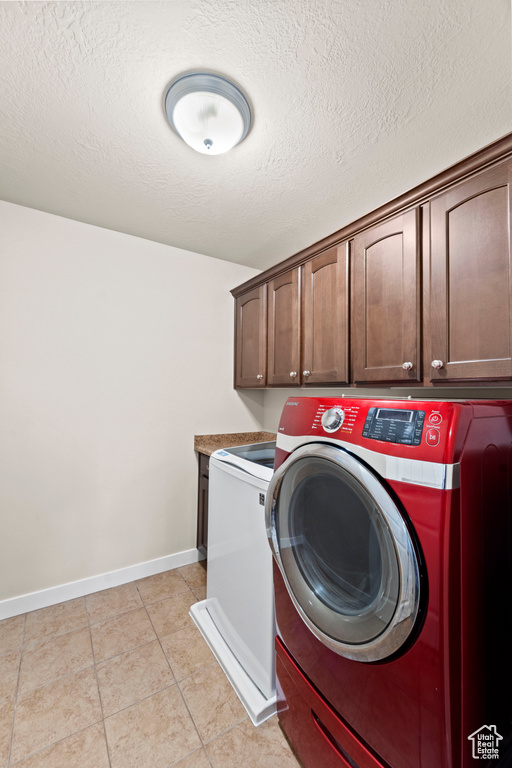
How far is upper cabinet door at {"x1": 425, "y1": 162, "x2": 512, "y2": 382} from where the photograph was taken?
116 cm

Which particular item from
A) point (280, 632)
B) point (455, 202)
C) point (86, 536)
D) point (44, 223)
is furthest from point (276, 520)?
point (44, 223)

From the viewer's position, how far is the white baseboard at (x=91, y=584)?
198 cm

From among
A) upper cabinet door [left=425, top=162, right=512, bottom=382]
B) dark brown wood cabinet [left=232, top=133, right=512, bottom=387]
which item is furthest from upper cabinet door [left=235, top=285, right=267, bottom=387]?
upper cabinet door [left=425, top=162, right=512, bottom=382]

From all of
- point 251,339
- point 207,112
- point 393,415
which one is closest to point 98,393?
point 251,339

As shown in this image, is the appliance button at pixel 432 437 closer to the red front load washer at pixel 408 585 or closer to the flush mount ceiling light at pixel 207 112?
the red front load washer at pixel 408 585

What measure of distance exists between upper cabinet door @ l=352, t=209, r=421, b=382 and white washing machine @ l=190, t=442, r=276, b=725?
76 centimetres

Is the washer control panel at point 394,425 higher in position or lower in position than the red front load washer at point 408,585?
higher

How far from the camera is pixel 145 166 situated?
1.59 meters

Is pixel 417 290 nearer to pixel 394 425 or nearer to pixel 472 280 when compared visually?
pixel 472 280

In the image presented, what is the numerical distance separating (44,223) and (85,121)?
965 mm

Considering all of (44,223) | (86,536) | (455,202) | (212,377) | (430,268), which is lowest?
(86,536)

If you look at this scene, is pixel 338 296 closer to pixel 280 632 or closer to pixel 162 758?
pixel 280 632

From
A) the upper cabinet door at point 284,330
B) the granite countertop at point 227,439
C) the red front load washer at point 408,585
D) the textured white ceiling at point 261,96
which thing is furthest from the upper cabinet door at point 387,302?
the granite countertop at point 227,439

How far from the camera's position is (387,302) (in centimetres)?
155
